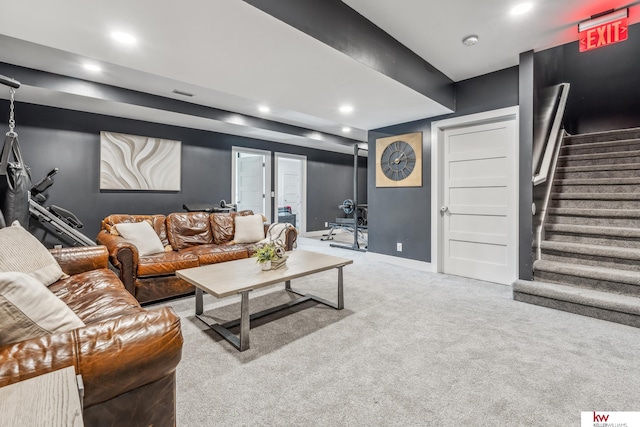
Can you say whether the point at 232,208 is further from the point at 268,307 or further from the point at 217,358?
the point at 217,358

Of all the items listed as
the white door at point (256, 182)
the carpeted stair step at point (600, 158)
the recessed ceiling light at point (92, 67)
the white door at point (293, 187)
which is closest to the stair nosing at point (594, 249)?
the carpeted stair step at point (600, 158)

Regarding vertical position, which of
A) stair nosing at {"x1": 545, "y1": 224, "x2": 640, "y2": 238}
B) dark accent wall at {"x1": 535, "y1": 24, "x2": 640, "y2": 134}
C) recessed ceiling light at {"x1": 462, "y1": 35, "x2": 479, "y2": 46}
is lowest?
stair nosing at {"x1": 545, "y1": 224, "x2": 640, "y2": 238}

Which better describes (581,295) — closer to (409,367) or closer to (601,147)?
(409,367)

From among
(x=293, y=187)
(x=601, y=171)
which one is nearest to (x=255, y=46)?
(x=601, y=171)

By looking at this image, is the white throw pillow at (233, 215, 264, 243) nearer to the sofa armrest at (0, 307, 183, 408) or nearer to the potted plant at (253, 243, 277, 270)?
the potted plant at (253, 243, 277, 270)

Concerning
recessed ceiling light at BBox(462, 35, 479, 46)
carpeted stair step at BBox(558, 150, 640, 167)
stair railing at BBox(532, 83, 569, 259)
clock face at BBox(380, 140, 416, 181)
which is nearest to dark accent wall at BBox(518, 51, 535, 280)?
stair railing at BBox(532, 83, 569, 259)

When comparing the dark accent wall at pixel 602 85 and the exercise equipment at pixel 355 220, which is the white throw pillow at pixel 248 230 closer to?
the exercise equipment at pixel 355 220

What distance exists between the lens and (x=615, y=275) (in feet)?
8.85

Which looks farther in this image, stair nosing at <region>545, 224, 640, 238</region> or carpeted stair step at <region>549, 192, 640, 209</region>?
carpeted stair step at <region>549, 192, 640, 209</region>

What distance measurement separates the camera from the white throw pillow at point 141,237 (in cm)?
326

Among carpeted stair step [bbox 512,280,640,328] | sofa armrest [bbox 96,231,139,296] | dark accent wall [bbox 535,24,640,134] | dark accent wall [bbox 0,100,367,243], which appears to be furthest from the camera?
dark accent wall [bbox 535,24,640,134]

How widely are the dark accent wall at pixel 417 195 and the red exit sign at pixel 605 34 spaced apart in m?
0.88

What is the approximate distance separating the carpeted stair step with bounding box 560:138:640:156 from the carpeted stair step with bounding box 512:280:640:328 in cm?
271

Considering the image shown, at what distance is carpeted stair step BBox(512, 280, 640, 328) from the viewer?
2.43 m
